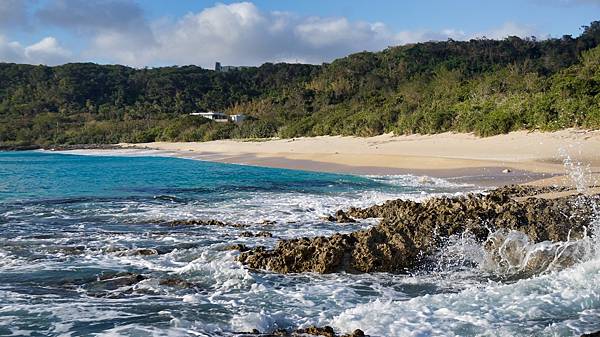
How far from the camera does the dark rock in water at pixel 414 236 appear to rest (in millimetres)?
8364

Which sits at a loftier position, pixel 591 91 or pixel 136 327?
pixel 591 91

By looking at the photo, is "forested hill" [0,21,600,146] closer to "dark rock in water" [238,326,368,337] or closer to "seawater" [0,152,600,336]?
"seawater" [0,152,600,336]

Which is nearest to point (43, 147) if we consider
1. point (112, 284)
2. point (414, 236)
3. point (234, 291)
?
point (112, 284)

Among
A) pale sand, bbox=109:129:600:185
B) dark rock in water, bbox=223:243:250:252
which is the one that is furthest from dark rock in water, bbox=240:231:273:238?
pale sand, bbox=109:129:600:185

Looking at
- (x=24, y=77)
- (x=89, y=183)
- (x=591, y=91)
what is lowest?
(x=89, y=183)

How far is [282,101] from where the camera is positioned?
332 ft

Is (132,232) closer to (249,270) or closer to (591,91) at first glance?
(249,270)

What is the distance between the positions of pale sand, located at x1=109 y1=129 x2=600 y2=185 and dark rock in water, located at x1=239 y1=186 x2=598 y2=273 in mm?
7995

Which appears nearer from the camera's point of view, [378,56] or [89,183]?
[89,183]

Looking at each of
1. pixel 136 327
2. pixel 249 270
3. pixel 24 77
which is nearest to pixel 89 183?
pixel 249 270

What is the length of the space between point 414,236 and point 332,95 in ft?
270

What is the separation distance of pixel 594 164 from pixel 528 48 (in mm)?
81605

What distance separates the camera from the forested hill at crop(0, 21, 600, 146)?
122 feet

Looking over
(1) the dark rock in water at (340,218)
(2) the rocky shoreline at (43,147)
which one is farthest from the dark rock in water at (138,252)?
(2) the rocky shoreline at (43,147)
